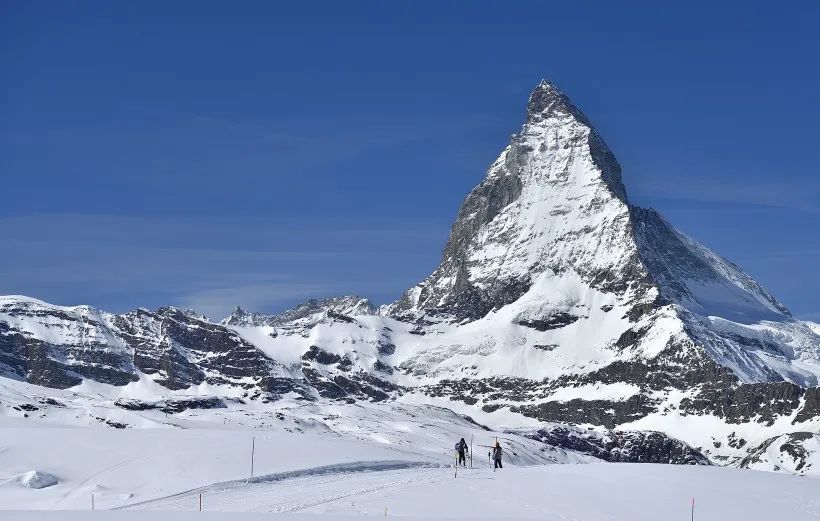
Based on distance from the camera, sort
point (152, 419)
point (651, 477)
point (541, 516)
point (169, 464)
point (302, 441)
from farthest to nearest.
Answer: point (152, 419) → point (302, 441) → point (169, 464) → point (651, 477) → point (541, 516)

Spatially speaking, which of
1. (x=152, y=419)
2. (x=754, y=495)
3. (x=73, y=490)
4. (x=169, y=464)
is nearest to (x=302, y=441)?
(x=169, y=464)

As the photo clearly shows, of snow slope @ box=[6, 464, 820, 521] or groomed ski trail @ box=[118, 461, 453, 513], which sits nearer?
snow slope @ box=[6, 464, 820, 521]

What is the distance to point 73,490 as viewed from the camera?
6662cm

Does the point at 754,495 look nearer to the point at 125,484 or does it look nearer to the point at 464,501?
the point at 464,501

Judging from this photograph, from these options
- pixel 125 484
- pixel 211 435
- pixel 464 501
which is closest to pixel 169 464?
pixel 125 484

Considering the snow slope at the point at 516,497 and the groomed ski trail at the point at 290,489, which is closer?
the snow slope at the point at 516,497

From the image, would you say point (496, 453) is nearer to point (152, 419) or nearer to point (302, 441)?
point (302, 441)

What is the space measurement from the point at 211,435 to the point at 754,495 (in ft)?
131

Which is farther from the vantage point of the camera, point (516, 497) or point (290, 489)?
point (290, 489)

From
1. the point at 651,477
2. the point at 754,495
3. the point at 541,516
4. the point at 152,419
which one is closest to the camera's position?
the point at 541,516

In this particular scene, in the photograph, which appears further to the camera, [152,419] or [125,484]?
[152,419]

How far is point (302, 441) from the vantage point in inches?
3287

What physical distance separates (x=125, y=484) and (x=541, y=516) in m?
28.2

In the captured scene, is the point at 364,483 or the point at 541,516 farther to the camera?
the point at 364,483
